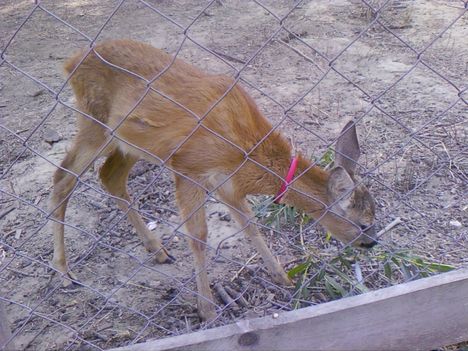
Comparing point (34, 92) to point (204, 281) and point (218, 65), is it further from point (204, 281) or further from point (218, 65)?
point (204, 281)

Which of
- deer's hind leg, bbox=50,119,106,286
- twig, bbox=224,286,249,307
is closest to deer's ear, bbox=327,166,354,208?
twig, bbox=224,286,249,307

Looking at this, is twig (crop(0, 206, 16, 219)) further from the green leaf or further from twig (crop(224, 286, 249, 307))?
the green leaf

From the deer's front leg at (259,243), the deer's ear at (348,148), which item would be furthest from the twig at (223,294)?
the deer's ear at (348,148)

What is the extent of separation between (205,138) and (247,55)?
3.56 m

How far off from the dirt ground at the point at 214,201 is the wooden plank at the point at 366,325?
766 millimetres

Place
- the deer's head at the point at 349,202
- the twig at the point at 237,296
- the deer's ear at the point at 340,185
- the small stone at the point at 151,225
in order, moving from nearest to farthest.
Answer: the deer's ear at the point at 340,185
the deer's head at the point at 349,202
the twig at the point at 237,296
the small stone at the point at 151,225

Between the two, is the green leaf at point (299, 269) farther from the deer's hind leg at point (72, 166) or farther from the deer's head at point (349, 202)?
the deer's hind leg at point (72, 166)

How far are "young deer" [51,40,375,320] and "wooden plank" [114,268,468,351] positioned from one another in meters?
0.92

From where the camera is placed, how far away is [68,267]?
4039 mm

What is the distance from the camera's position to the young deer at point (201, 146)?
142 inches

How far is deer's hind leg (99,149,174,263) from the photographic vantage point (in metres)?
4.19

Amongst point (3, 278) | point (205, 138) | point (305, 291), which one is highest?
point (205, 138)

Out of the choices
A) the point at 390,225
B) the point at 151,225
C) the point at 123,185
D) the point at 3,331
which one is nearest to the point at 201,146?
the point at 123,185

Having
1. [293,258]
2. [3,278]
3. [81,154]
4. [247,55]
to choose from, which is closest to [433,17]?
[247,55]
